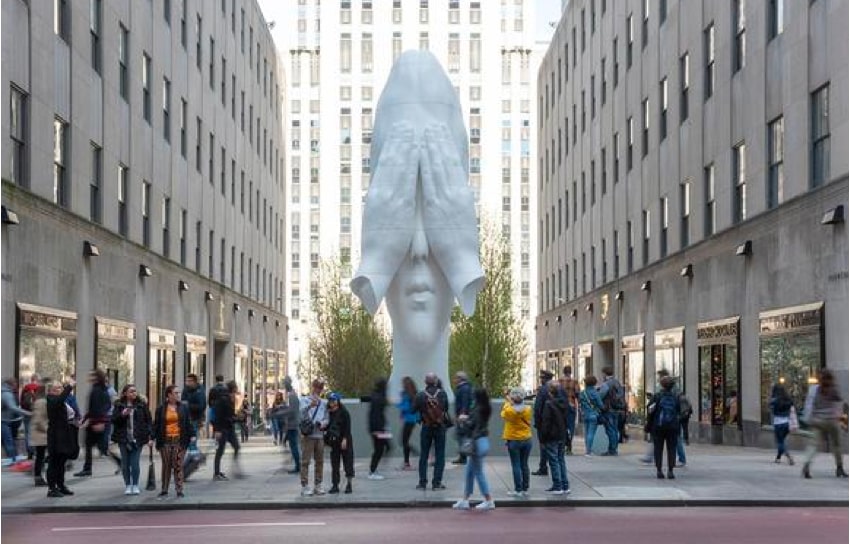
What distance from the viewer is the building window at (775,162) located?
89.5 feet

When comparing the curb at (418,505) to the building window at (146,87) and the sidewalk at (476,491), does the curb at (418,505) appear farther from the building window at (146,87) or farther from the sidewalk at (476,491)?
the building window at (146,87)

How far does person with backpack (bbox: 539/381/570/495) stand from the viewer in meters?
16.0

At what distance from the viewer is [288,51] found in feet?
347

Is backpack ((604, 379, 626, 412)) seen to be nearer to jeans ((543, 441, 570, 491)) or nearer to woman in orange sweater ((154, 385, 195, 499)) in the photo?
jeans ((543, 441, 570, 491))

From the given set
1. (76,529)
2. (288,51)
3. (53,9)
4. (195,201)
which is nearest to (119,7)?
(53,9)

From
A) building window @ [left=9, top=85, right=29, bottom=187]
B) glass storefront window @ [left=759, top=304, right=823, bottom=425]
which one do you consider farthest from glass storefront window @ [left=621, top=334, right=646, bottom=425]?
building window @ [left=9, top=85, right=29, bottom=187]

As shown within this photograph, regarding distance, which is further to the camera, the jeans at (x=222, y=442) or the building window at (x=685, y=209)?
the building window at (x=685, y=209)

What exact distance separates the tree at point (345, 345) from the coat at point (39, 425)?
103 feet

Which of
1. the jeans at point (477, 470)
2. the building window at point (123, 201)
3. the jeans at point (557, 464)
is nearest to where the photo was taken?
the jeans at point (477, 470)

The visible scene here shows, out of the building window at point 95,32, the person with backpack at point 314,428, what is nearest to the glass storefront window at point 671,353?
the building window at point 95,32

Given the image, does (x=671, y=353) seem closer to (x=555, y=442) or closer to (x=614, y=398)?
(x=614, y=398)

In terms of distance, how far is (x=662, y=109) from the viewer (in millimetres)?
39125

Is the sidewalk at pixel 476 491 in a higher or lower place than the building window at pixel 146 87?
lower

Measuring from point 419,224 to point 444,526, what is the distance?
9.45 m
